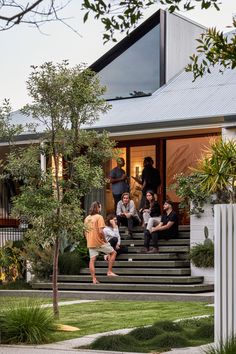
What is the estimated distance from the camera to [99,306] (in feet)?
56.9

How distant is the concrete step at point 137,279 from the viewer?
65.1 ft

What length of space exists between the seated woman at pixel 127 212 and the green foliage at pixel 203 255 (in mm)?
2786

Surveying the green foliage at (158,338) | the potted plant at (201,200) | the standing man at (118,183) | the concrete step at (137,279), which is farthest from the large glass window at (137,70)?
the green foliage at (158,338)

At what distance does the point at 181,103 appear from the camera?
23.3m

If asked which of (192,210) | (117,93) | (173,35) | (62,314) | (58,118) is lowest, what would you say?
(62,314)

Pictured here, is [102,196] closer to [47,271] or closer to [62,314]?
[47,271]

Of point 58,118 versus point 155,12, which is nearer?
point 58,118

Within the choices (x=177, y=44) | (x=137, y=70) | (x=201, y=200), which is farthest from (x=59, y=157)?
(x=177, y=44)

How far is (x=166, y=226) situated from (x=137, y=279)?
1737mm

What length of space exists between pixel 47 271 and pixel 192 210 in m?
3.90

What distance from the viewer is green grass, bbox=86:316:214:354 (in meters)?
11.3

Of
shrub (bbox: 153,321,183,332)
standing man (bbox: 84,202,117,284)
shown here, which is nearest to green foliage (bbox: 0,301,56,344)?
shrub (bbox: 153,321,183,332)

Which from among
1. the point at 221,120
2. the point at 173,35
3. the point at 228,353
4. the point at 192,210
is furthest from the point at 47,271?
the point at 228,353

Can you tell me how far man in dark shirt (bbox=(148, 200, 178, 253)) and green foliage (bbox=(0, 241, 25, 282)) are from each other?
362 cm
